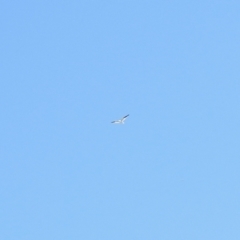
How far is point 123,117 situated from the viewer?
9.39 meters

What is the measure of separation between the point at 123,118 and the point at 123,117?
278 millimetres

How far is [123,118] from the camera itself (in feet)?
30.4
